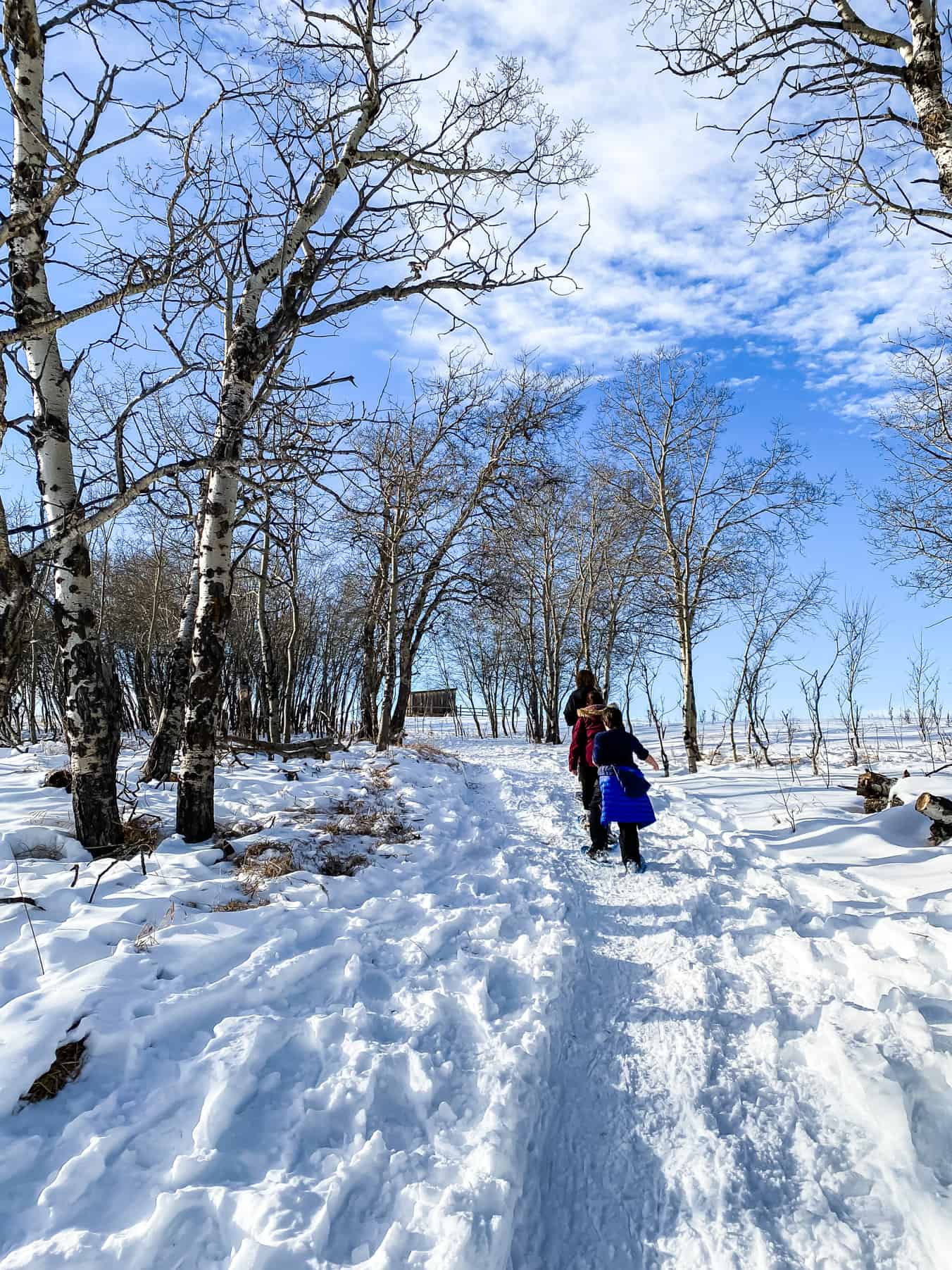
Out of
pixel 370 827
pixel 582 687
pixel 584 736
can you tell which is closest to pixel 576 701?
pixel 582 687

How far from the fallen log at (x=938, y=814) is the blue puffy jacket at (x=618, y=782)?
296 cm

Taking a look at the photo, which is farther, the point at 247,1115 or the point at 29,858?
the point at 29,858

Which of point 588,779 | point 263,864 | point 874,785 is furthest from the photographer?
point 874,785

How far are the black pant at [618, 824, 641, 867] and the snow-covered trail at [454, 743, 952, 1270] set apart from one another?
1.44 metres

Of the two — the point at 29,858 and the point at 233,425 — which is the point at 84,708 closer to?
the point at 29,858

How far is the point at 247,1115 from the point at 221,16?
8281 millimetres

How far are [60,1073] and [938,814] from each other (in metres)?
7.84

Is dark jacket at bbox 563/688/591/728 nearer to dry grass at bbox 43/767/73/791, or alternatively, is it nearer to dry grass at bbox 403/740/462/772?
dry grass at bbox 403/740/462/772

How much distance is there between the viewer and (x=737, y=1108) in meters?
3.05

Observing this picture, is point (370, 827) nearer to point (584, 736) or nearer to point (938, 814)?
point (584, 736)

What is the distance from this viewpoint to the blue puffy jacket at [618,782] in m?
6.64

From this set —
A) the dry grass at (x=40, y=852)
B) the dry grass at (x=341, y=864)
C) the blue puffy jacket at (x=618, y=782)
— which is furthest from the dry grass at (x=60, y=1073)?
the blue puffy jacket at (x=618, y=782)

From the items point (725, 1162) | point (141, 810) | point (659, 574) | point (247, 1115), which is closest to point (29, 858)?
point (141, 810)

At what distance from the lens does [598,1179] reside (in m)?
2.66
